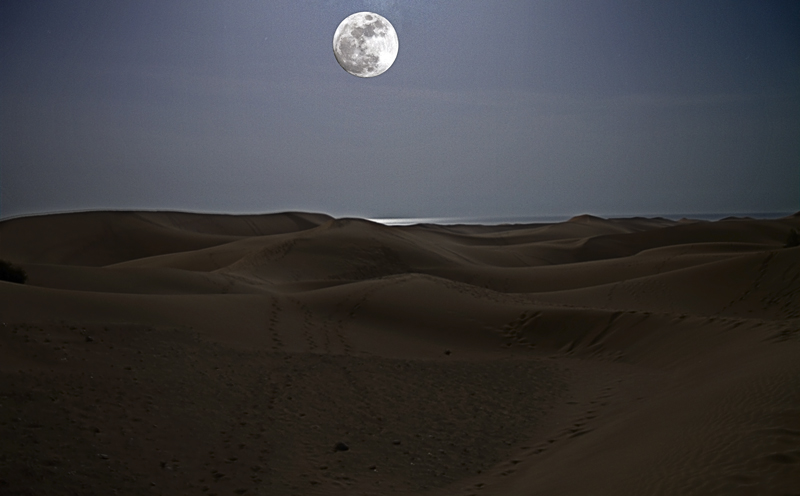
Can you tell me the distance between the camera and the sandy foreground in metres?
5.27

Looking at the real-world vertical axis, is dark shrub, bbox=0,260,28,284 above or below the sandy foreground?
above

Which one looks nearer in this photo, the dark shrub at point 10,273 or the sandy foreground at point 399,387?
the sandy foreground at point 399,387

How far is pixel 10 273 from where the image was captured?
545 inches

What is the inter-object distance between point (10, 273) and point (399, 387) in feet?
37.3

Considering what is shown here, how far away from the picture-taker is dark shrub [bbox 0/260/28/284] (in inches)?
543

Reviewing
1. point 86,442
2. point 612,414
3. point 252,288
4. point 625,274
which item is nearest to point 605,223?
point 625,274

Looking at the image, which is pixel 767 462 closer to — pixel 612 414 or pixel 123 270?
pixel 612 414

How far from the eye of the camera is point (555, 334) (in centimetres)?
1333

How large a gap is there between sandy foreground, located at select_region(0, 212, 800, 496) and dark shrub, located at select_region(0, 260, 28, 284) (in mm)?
1007

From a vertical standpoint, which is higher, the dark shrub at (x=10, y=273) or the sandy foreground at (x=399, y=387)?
the dark shrub at (x=10, y=273)

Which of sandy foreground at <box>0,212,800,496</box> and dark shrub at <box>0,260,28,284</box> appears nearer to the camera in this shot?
sandy foreground at <box>0,212,800,496</box>

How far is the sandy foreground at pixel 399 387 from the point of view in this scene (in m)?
5.27

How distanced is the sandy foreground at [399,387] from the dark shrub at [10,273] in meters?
1.01

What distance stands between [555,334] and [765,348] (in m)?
5.14
